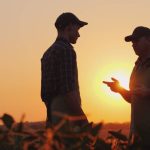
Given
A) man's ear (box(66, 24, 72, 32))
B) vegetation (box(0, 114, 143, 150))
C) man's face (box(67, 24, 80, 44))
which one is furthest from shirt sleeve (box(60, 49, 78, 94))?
vegetation (box(0, 114, 143, 150))

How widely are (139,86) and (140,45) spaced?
770 mm

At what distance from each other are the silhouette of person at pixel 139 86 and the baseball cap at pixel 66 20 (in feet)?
2.60

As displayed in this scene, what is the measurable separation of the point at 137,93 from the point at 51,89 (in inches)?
42.1

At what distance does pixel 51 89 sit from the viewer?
6.39 meters

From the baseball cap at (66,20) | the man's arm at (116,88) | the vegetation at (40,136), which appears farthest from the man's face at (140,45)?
the vegetation at (40,136)

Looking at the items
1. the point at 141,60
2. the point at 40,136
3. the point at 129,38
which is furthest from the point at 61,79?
the point at 40,136

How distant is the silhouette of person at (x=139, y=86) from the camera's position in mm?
6177

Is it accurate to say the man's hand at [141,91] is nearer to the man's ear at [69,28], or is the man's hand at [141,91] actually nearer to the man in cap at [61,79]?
the man in cap at [61,79]

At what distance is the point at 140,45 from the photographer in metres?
6.89

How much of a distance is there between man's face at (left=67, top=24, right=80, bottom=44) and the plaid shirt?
22 cm

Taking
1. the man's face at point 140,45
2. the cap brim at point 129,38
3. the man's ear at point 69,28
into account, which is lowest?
the man's face at point 140,45

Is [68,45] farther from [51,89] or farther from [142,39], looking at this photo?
[142,39]

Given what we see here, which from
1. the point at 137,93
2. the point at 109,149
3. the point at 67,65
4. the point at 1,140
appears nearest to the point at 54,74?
the point at 67,65

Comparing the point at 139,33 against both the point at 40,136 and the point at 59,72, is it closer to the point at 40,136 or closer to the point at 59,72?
the point at 59,72
